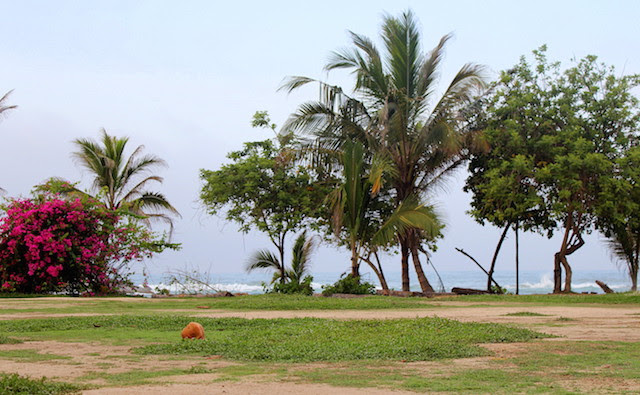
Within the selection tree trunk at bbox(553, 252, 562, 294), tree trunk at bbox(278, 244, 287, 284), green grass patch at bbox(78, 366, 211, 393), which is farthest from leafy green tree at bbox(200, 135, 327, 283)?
green grass patch at bbox(78, 366, 211, 393)

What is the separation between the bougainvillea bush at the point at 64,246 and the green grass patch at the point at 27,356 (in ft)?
42.3

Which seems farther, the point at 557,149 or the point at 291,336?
the point at 557,149

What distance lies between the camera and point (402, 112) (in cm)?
1927

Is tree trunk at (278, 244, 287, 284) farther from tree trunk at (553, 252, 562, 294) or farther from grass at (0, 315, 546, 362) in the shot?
grass at (0, 315, 546, 362)

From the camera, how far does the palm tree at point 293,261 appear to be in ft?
69.9

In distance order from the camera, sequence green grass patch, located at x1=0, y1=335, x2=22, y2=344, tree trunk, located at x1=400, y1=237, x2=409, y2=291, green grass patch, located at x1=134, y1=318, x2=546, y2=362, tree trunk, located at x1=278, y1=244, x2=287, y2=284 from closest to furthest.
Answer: green grass patch, located at x1=134, y1=318, x2=546, y2=362 → green grass patch, located at x1=0, y1=335, x2=22, y2=344 → tree trunk, located at x1=400, y1=237, x2=409, y2=291 → tree trunk, located at x1=278, y1=244, x2=287, y2=284

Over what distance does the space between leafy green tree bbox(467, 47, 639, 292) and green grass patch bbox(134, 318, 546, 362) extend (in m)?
10.5

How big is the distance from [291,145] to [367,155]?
217cm

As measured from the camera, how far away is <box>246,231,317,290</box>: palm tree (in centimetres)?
2131

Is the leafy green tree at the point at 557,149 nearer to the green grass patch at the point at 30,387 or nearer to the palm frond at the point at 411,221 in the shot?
the palm frond at the point at 411,221

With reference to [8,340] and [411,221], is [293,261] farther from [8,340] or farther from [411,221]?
[8,340]

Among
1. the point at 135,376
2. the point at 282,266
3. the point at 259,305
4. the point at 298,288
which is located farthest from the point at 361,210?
the point at 135,376

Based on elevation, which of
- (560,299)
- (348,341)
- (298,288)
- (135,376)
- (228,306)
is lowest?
(135,376)

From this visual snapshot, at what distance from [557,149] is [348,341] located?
13.0 metres
